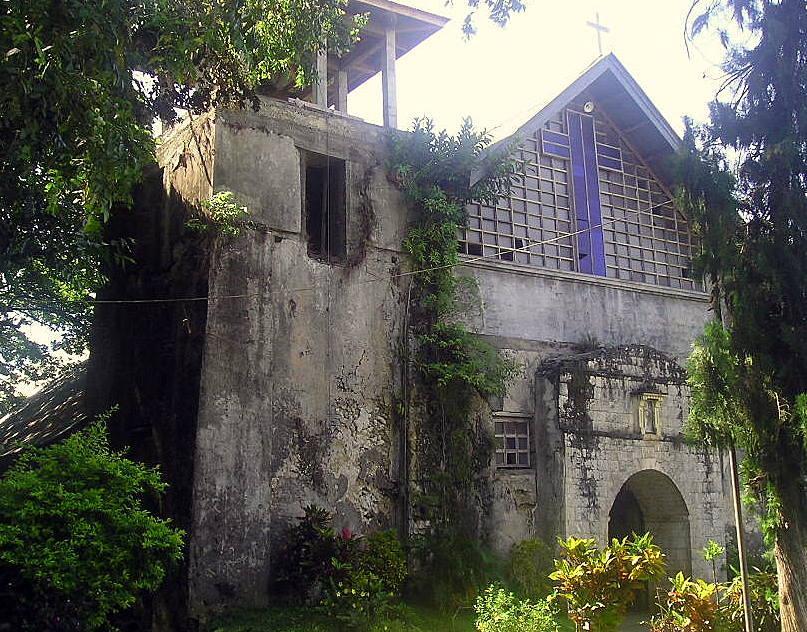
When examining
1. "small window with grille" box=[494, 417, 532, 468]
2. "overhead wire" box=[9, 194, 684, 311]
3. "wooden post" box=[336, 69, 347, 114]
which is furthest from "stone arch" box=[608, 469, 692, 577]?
"wooden post" box=[336, 69, 347, 114]

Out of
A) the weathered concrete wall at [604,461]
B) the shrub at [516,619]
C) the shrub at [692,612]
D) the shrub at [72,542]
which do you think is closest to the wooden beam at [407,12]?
the weathered concrete wall at [604,461]

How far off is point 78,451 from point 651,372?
9.04 m

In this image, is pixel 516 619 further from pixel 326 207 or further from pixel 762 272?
pixel 326 207

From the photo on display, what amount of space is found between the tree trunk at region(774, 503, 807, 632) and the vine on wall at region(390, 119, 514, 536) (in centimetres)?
454

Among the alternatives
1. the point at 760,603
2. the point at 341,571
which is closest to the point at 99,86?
the point at 341,571

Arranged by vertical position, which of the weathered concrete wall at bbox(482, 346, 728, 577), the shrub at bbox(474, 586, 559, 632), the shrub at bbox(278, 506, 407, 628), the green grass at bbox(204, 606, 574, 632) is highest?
the weathered concrete wall at bbox(482, 346, 728, 577)

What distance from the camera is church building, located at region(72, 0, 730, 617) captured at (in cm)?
1127

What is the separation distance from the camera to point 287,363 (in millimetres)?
11727

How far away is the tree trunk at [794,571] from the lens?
884 cm

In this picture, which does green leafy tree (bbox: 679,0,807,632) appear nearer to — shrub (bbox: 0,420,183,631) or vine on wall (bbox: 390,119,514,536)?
vine on wall (bbox: 390,119,514,536)

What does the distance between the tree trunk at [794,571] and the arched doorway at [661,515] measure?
16.2ft

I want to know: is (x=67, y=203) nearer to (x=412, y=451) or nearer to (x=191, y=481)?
(x=191, y=481)

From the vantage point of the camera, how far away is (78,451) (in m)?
8.73

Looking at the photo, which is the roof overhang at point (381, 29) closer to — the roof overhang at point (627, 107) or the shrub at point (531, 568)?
the roof overhang at point (627, 107)
